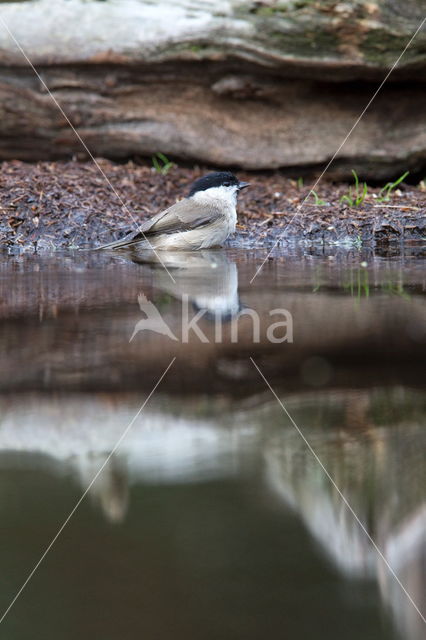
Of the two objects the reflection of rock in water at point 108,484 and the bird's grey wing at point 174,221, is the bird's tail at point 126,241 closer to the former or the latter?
the bird's grey wing at point 174,221

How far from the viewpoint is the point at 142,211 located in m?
8.31

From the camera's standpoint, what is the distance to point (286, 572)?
1760mm

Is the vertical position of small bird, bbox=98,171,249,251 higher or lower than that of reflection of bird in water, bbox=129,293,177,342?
higher

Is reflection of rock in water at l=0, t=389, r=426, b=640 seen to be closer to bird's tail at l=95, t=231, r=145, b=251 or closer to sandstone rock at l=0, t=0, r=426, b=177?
bird's tail at l=95, t=231, r=145, b=251

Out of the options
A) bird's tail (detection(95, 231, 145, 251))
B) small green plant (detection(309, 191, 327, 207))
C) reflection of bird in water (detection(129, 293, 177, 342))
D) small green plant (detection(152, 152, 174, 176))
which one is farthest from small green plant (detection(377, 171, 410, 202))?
reflection of bird in water (detection(129, 293, 177, 342))

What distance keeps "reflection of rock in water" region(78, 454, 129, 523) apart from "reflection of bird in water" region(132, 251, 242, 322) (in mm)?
2070

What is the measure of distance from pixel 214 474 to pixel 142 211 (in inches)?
249

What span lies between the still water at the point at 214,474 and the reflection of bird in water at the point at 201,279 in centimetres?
21

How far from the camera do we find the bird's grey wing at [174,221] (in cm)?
737

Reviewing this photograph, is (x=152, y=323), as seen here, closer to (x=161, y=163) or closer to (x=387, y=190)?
(x=387, y=190)

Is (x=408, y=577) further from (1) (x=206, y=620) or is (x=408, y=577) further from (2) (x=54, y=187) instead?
(2) (x=54, y=187)

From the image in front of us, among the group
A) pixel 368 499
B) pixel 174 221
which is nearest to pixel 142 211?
pixel 174 221

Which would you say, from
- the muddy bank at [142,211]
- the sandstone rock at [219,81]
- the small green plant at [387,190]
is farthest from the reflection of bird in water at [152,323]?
the sandstone rock at [219,81]

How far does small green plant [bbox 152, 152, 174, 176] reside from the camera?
30.0 feet
